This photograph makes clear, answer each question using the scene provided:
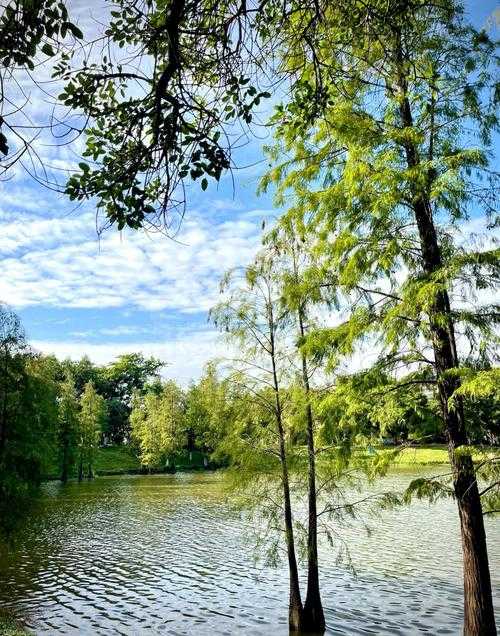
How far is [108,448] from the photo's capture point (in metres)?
86.2

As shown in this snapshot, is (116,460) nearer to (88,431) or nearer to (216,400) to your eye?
(88,431)

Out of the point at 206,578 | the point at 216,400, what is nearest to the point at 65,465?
the point at 206,578

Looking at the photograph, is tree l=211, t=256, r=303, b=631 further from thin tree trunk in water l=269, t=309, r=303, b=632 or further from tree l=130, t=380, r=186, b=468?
tree l=130, t=380, r=186, b=468

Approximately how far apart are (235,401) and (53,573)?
1238cm

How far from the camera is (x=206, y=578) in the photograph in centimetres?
1931

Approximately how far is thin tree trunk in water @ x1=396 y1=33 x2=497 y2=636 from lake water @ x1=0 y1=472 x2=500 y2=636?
543cm

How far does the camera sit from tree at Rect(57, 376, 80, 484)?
2243 inches

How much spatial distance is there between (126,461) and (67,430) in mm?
23720

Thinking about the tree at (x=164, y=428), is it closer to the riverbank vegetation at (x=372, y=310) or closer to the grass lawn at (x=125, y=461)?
the grass lawn at (x=125, y=461)

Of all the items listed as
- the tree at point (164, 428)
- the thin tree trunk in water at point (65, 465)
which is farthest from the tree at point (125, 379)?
the thin tree trunk in water at point (65, 465)

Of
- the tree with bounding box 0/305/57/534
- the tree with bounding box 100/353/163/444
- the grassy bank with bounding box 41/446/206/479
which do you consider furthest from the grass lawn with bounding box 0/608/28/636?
the tree with bounding box 100/353/163/444

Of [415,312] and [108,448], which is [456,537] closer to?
[415,312]

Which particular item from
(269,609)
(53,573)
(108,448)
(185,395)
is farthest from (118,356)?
(269,609)

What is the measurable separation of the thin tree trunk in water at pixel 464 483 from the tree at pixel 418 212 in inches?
0.7
